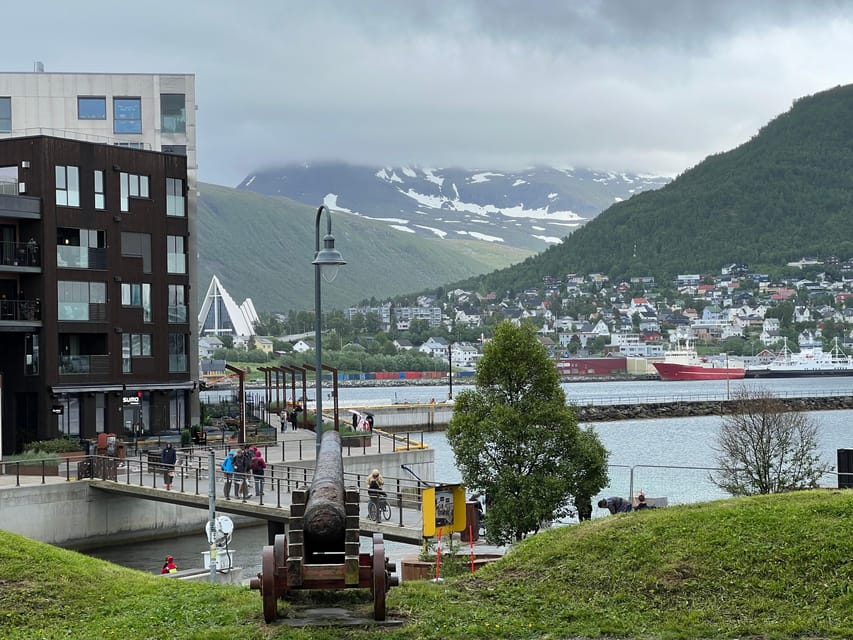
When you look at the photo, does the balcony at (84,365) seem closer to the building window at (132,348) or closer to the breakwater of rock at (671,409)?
the building window at (132,348)

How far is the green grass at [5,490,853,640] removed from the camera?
14508 mm

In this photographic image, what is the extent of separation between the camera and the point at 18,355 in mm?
54156

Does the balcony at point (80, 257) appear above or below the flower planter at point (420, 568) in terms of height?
above

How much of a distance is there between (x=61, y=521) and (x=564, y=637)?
29458 mm

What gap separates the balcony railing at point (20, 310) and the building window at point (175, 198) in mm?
8786

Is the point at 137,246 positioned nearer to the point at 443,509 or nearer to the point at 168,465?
the point at 168,465

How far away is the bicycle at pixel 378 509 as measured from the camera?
3225cm

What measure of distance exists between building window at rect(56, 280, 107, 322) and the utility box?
36288mm

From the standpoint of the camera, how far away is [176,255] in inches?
2376

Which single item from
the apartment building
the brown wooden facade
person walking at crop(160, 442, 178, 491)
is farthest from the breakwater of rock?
person walking at crop(160, 442, 178, 491)

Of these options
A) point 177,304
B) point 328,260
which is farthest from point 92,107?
point 328,260

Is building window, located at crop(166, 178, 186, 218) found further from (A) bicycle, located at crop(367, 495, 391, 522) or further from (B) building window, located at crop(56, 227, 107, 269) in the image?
(A) bicycle, located at crop(367, 495, 391, 522)

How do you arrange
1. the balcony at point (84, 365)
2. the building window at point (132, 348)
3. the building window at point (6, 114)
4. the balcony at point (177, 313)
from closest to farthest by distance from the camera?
the balcony at point (84, 365), the building window at point (132, 348), the balcony at point (177, 313), the building window at point (6, 114)

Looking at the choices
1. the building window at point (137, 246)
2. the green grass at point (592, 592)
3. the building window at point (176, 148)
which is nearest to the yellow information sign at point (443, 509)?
the green grass at point (592, 592)
